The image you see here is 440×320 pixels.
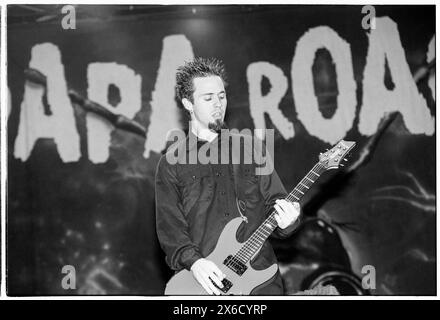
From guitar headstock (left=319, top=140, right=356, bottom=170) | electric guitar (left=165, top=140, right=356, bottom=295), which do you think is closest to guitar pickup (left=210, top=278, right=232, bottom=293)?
Result: electric guitar (left=165, top=140, right=356, bottom=295)

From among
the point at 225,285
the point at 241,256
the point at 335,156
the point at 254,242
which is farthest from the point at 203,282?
the point at 335,156

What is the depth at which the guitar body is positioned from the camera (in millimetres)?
3785

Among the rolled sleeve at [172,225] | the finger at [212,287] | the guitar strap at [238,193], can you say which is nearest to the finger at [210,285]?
the finger at [212,287]

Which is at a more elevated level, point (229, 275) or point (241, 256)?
point (241, 256)

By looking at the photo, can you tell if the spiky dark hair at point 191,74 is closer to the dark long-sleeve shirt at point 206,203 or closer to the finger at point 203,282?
the dark long-sleeve shirt at point 206,203

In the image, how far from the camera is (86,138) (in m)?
4.73

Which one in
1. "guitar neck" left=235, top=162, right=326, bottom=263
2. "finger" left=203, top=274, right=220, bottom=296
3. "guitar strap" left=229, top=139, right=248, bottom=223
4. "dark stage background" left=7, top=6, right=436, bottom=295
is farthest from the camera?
"dark stage background" left=7, top=6, right=436, bottom=295

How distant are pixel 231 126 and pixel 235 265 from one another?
129cm

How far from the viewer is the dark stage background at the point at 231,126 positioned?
15.3ft

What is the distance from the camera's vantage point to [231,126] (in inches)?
184

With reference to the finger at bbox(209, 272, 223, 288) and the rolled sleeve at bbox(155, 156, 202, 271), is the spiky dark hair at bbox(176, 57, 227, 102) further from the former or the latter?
the finger at bbox(209, 272, 223, 288)

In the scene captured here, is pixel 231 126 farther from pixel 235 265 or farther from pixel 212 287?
pixel 212 287
